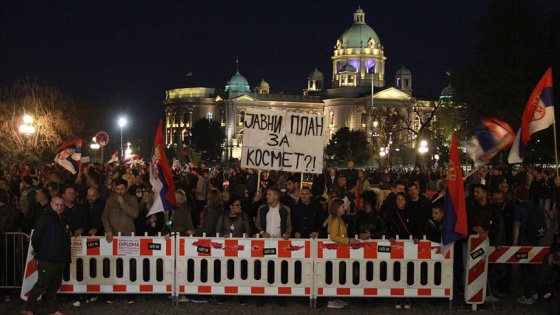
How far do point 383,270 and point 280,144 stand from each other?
2825 mm

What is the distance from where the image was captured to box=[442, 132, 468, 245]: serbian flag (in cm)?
972

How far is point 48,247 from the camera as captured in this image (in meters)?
9.12

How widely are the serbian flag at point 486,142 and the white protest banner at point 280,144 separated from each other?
2.22 meters

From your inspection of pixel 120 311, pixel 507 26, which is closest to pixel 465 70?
pixel 507 26

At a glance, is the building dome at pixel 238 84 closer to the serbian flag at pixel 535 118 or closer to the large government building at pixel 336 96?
the large government building at pixel 336 96

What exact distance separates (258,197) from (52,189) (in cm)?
323

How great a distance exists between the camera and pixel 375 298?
10.6 m

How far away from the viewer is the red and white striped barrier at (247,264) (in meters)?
10.1

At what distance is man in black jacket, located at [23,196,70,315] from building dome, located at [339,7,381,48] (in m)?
126

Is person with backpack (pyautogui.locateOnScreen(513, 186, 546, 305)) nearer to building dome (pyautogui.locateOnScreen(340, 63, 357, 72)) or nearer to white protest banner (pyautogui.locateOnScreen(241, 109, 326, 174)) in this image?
white protest banner (pyautogui.locateOnScreen(241, 109, 326, 174))

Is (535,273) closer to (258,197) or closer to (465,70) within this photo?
(258,197)

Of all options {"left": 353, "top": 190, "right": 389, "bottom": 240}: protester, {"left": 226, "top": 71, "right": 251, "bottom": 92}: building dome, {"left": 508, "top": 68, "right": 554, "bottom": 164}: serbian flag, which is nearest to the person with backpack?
{"left": 353, "top": 190, "right": 389, "bottom": 240}: protester

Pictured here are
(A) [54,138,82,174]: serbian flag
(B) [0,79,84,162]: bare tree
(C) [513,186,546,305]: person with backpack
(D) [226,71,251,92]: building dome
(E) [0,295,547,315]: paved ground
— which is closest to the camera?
(E) [0,295,547,315]: paved ground

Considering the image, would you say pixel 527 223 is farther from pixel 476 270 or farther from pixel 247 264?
pixel 247 264
